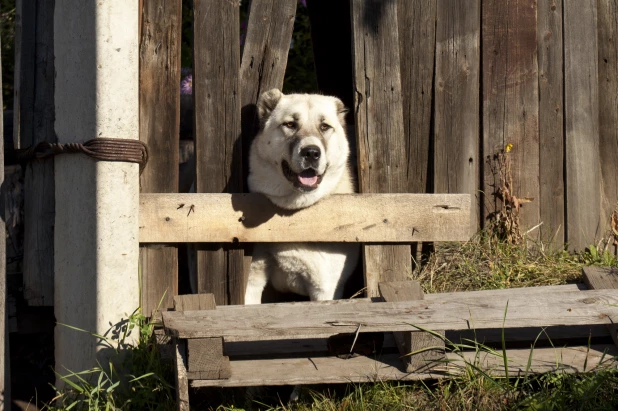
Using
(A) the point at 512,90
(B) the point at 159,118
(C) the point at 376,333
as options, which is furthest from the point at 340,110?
(C) the point at 376,333

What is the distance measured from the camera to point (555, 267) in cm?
440

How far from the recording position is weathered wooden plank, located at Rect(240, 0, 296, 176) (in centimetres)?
425

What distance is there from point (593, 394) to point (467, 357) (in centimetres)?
56

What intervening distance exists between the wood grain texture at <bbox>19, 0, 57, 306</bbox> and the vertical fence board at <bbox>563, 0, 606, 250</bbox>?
304 centimetres

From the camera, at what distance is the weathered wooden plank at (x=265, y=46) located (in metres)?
4.25

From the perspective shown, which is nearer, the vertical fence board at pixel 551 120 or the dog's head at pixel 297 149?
the dog's head at pixel 297 149

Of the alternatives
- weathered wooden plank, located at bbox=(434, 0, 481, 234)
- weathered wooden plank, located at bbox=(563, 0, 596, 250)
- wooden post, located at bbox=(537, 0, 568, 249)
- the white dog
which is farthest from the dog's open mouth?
weathered wooden plank, located at bbox=(563, 0, 596, 250)

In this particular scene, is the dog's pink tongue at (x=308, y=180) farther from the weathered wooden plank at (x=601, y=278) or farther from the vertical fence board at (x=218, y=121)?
the weathered wooden plank at (x=601, y=278)

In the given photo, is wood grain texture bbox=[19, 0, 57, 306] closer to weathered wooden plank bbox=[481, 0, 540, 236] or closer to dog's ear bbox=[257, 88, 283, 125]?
dog's ear bbox=[257, 88, 283, 125]

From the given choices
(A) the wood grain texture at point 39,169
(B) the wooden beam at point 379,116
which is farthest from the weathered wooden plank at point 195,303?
(B) the wooden beam at point 379,116

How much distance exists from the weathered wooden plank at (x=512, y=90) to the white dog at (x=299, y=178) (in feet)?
3.01

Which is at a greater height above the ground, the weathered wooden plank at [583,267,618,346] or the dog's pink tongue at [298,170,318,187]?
the dog's pink tongue at [298,170,318,187]

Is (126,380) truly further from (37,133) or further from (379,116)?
(379,116)

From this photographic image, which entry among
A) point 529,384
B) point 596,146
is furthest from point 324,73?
point 529,384
